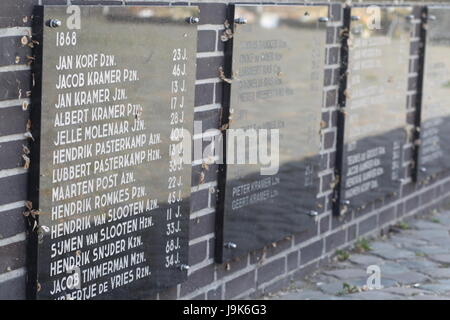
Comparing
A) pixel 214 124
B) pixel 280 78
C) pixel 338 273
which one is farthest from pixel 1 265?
pixel 338 273

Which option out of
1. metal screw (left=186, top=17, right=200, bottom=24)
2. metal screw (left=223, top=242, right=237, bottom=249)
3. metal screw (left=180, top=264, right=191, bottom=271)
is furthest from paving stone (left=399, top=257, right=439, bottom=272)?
metal screw (left=186, top=17, right=200, bottom=24)

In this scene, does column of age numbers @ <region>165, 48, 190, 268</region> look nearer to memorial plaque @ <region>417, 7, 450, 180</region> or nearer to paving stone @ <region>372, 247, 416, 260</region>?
paving stone @ <region>372, 247, 416, 260</region>

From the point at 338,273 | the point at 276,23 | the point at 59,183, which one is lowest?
the point at 338,273

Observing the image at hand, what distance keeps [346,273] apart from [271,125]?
1342mm

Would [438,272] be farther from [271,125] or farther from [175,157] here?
[175,157]

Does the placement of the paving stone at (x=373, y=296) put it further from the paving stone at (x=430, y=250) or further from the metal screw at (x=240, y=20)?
the metal screw at (x=240, y=20)

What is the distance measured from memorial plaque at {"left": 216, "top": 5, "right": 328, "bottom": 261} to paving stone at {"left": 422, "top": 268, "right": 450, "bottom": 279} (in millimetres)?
831

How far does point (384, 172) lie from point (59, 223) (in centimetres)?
385

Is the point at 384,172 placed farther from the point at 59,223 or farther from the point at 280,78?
the point at 59,223

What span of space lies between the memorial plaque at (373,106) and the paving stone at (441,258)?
1.95 feet

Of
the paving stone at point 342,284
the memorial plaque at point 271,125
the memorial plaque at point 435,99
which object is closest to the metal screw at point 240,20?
the memorial plaque at point 271,125

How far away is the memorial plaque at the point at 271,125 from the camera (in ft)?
18.4

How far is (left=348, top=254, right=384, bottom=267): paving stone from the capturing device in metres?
7.07

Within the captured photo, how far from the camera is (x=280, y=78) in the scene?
6.00 metres
